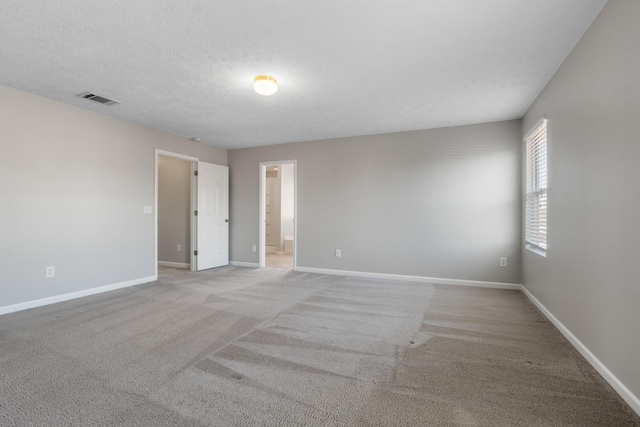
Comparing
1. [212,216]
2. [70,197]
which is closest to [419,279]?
[212,216]

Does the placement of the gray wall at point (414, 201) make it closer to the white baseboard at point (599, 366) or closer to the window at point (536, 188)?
the window at point (536, 188)

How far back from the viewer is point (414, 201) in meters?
4.84

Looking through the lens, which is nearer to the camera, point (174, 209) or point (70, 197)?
point (70, 197)

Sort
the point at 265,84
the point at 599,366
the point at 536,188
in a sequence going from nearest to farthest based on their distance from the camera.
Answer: the point at 599,366
the point at 265,84
the point at 536,188

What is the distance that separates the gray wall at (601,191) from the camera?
1.70 metres

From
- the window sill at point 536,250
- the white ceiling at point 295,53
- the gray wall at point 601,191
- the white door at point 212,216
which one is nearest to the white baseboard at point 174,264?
the white door at point 212,216

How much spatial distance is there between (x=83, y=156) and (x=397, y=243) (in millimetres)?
4554

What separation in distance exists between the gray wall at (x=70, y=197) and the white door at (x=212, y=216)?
0.93 meters

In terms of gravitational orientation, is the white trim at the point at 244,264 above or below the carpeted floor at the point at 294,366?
above

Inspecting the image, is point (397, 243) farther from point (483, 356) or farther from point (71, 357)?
point (71, 357)

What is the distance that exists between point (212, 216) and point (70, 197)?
92.4 inches

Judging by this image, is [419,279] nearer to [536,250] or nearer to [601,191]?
[536,250]

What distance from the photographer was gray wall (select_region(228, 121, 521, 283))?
438cm

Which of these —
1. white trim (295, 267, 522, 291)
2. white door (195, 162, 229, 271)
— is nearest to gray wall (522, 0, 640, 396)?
white trim (295, 267, 522, 291)
